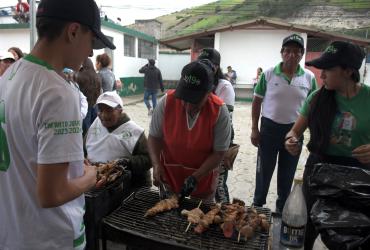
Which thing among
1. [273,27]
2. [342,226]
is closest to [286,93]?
[342,226]

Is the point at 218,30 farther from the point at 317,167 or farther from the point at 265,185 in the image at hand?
the point at 317,167

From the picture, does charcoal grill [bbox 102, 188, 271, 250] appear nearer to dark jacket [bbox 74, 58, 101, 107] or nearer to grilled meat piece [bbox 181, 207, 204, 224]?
grilled meat piece [bbox 181, 207, 204, 224]

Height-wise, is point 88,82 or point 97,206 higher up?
point 88,82

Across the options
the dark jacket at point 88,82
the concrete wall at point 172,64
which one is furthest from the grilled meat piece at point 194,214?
the concrete wall at point 172,64

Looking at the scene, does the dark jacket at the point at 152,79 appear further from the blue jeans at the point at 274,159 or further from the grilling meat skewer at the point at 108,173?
the grilling meat skewer at the point at 108,173

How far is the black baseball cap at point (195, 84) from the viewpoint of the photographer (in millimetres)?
2285

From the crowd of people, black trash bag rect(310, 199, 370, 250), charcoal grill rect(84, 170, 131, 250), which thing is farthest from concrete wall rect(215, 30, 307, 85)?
black trash bag rect(310, 199, 370, 250)

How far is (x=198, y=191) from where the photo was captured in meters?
2.64

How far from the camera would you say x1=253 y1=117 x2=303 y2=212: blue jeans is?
3803 mm

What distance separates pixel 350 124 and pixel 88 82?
381 centimetres

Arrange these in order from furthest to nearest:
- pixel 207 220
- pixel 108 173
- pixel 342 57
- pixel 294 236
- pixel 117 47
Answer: pixel 117 47
pixel 108 173
pixel 342 57
pixel 207 220
pixel 294 236

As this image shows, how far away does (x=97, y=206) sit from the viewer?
7.41ft

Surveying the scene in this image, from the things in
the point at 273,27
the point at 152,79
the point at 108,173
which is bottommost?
the point at 108,173

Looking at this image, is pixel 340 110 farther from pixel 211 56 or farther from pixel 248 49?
pixel 248 49
